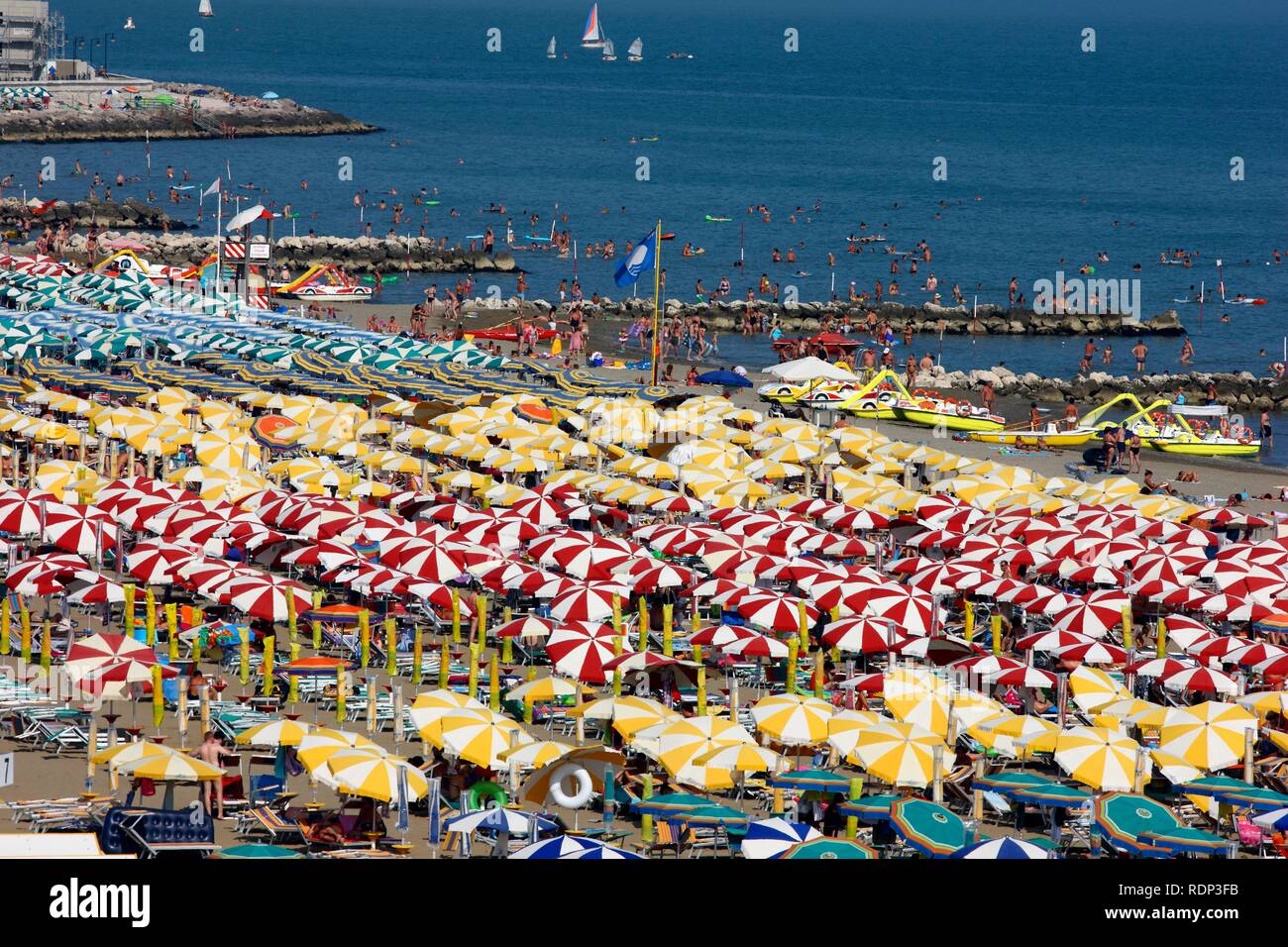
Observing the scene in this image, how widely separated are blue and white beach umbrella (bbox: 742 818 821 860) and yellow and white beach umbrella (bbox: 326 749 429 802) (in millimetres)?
3275

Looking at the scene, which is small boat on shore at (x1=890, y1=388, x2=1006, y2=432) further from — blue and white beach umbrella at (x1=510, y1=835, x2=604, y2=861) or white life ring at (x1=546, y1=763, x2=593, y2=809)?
blue and white beach umbrella at (x1=510, y1=835, x2=604, y2=861)

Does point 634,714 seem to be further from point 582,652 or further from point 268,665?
point 268,665

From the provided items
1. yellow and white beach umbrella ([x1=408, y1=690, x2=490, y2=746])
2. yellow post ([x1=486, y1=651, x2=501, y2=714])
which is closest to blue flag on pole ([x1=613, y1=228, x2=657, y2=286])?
yellow post ([x1=486, y1=651, x2=501, y2=714])

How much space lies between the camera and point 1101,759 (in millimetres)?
19781

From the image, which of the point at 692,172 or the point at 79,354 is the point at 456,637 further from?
the point at 692,172

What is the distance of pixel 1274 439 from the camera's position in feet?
176

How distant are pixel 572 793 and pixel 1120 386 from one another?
41958 mm

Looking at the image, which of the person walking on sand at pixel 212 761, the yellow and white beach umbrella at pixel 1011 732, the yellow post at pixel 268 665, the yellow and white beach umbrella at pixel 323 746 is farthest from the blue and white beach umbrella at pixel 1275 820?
the yellow post at pixel 268 665

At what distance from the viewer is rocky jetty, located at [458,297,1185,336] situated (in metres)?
69.5

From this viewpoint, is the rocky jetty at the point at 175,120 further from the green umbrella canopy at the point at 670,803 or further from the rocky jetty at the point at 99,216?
the green umbrella canopy at the point at 670,803

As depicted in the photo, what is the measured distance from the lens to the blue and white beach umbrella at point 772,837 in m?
16.7

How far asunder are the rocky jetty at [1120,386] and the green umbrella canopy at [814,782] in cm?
3713

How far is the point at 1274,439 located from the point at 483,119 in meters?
131

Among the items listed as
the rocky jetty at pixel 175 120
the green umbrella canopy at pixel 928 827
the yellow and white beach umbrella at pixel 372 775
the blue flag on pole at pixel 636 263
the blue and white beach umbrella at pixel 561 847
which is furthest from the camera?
the rocky jetty at pixel 175 120
